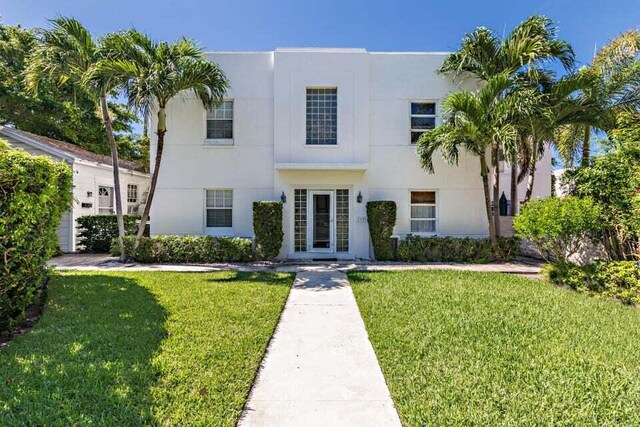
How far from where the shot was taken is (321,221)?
529 inches

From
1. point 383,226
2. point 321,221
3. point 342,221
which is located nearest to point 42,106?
point 321,221

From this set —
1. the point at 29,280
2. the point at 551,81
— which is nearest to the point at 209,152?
the point at 29,280

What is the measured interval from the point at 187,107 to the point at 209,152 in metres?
2.07

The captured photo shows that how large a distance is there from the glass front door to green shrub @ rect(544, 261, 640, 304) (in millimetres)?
7764

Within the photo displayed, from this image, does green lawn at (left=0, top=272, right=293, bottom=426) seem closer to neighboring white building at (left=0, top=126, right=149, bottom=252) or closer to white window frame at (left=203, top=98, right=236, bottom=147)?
white window frame at (left=203, top=98, right=236, bottom=147)

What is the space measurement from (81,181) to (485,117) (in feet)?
55.8

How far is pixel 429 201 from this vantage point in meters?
13.8

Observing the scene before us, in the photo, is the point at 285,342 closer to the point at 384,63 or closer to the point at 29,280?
the point at 29,280

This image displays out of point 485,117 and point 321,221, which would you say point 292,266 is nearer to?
point 321,221

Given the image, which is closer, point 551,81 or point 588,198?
point 588,198

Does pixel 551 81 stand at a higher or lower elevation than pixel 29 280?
higher

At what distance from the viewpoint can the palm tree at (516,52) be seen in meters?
11.3

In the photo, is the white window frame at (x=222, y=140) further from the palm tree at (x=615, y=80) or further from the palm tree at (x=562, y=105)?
the palm tree at (x=615, y=80)

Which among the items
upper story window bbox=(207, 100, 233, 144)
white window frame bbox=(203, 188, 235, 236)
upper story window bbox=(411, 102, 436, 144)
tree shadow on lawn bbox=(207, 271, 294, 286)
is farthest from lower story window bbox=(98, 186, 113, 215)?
upper story window bbox=(411, 102, 436, 144)
